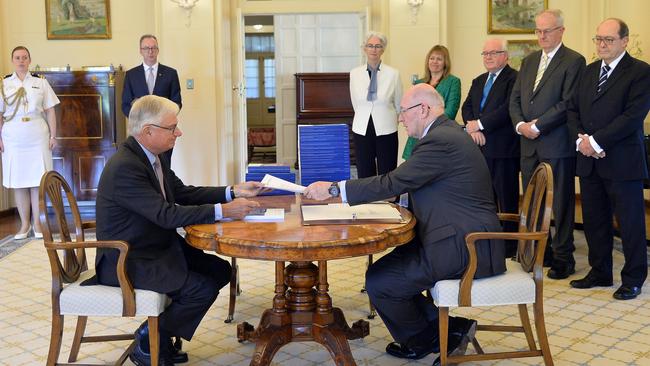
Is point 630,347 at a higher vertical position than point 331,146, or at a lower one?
lower

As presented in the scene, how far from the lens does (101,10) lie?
8.40 meters

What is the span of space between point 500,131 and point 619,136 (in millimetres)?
1172

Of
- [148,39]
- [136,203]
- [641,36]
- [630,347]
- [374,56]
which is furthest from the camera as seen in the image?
[641,36]

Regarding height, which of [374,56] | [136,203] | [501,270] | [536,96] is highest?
[374,56]

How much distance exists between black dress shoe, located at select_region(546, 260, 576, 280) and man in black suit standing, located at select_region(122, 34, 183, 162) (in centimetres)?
378

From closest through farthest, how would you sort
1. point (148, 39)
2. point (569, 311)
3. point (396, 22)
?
point (569, 311), point (148, 39), point (396, 22)

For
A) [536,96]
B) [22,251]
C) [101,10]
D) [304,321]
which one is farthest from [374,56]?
[101,10]

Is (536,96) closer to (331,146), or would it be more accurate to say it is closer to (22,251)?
(331,146)

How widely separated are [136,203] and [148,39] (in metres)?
4.12

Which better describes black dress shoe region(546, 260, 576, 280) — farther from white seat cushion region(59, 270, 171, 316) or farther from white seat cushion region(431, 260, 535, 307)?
white seat cushion region(59, 270, 171, 316)

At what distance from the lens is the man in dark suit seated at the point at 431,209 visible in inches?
129

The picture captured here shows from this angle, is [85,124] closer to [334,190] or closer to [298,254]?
[334,190]

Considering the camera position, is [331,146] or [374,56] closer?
[331,146]

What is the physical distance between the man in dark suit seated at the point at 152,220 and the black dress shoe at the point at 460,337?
A: 111cm
